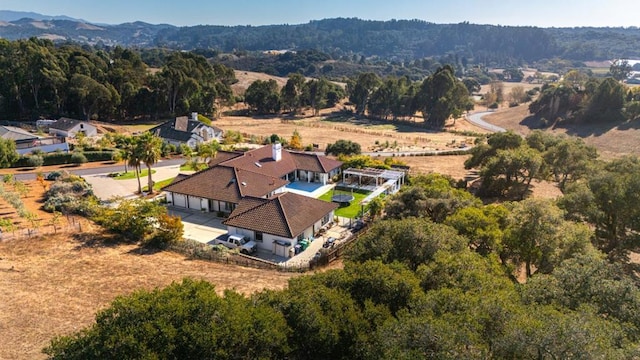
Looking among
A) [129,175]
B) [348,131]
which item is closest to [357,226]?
[129,175]

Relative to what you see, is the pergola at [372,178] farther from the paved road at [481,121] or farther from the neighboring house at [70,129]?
Result: the paved road at [481,121]

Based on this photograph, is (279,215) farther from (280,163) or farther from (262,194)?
(280,163)

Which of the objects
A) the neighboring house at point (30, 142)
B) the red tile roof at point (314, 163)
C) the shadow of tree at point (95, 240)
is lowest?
the shadow of tree at point (95, 240)

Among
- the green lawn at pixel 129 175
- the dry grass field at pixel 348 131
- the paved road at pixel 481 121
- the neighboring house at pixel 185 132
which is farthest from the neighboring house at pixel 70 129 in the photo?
the paved road at pixel 481 121

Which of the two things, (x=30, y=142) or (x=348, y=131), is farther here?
(x=348, y=131)

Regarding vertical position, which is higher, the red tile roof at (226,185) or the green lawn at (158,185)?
the red tile roof at (226,185)

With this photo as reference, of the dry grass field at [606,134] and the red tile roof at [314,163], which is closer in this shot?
the red tile roof at [314,163]
